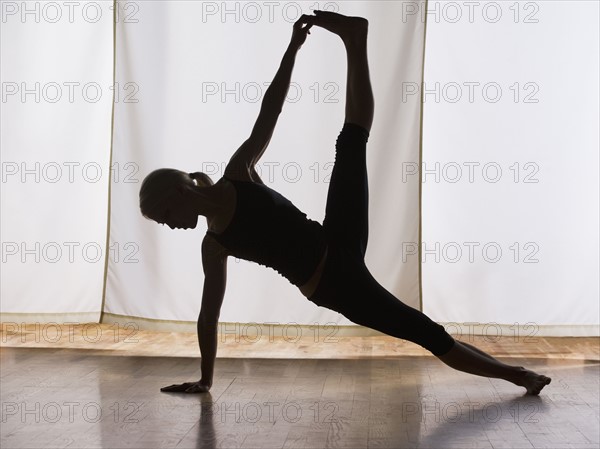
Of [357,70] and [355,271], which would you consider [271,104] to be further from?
[355,271]

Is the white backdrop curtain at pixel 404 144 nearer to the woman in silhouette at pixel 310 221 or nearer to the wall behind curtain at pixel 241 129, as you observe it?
the wall behind curtain at pixel 241 129

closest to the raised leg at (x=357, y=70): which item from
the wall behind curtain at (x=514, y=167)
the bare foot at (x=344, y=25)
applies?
the bare foot at (x=344, y=25)

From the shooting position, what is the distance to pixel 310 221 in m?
2.97

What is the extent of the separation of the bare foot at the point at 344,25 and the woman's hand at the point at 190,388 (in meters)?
1.51

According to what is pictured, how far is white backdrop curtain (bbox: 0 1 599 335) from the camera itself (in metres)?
4.86

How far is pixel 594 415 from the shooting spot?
307 cm

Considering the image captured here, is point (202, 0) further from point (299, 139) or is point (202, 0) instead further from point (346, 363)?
point (346, 363)

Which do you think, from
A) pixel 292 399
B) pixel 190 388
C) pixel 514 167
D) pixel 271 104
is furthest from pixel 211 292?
pixel 514 167

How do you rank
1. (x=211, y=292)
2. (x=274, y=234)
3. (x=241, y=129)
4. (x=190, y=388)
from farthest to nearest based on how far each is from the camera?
1. (x=241, y=129)
2. (x=190, y=388)
3. (x=211, y=292)
4. (x=274, y=234)

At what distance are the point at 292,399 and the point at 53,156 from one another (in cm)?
271

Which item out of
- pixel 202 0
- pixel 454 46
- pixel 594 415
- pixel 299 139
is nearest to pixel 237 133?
pixel 299 139

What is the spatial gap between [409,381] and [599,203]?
1.85m

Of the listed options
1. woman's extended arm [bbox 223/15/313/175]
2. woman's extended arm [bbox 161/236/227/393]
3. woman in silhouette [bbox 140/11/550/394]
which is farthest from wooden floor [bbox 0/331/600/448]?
woman's extended arm [bbox 223/15/313/175]

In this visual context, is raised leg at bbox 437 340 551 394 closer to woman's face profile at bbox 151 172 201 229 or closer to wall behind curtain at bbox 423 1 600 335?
woman's face profile at bbox 151 172 201 229
